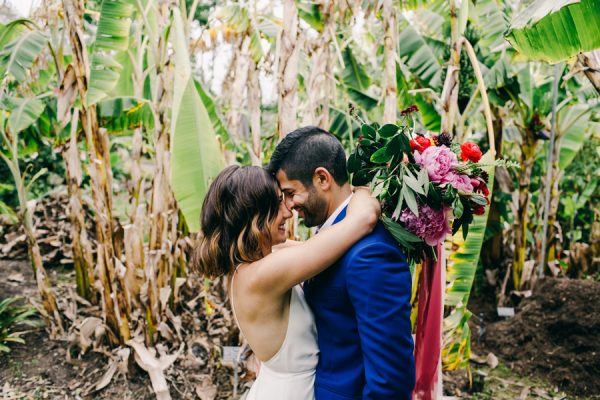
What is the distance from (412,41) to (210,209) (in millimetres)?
3609

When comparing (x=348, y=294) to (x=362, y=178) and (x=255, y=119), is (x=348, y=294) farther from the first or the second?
(x=255, y=119)

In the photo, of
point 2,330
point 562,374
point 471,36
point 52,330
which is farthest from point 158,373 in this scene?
point 471,36

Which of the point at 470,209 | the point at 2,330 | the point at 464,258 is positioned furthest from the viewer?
the point at 2,330

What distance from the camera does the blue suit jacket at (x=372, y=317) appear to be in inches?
54.7

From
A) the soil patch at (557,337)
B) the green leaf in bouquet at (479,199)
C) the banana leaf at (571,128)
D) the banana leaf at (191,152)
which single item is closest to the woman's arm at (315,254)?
the green leaf in bouquet at (479,199)

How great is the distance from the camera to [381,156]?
5.19 feet

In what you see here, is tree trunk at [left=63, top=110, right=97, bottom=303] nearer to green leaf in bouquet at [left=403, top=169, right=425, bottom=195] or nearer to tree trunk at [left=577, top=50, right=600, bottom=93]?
green leaf in bouquet at [left=403, top=169, right=425, bottom=195]

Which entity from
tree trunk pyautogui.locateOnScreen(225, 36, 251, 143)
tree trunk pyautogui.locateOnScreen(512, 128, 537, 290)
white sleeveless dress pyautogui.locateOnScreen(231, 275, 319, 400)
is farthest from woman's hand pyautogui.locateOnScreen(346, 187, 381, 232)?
tree trunk pyautogui.locateOnScreen(512, 128, 537, 290)

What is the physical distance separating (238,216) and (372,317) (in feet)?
2.05

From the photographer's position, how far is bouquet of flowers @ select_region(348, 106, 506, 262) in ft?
5.08

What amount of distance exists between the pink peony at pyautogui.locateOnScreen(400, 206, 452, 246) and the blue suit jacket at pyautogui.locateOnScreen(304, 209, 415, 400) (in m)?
0.08

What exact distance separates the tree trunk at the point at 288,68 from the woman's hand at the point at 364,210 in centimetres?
138

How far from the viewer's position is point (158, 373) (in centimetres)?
343

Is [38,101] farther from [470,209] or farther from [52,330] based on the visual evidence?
[470,209]
